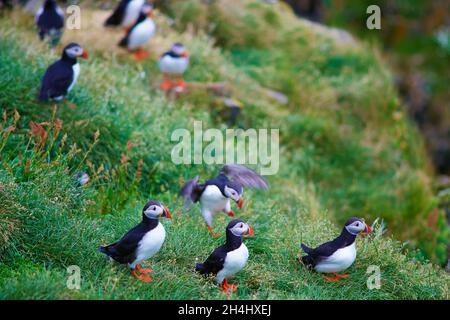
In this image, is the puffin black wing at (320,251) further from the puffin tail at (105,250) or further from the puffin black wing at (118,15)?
the puffin black wing at (118,15)

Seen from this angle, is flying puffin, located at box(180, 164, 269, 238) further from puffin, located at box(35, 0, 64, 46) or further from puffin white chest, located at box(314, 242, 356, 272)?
puffin, located at box(35, 0, 64, 46)

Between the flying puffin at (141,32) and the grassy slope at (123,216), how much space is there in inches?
19.3

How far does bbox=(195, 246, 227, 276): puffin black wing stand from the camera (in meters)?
4.79

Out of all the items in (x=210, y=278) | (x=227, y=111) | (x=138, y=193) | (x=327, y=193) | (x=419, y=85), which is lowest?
(x=419, y=85)

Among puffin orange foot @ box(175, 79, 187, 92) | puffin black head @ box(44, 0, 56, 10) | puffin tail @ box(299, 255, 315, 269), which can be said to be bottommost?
puffin orange foot @ box(175, 79, 187, 92)

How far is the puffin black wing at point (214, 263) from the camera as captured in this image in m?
4.79

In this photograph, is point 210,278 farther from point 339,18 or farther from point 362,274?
point 339,18

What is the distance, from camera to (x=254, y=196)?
6.97 meters

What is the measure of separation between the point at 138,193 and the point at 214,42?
4594mm

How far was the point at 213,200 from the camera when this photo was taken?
18.7ft

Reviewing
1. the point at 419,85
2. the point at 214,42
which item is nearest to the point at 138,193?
the point at 214,42

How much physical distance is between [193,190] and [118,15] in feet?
12.2

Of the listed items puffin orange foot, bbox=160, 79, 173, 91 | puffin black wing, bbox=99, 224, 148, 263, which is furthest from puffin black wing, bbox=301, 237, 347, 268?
puffin orange foot, bbox=160, 79, 173, 91

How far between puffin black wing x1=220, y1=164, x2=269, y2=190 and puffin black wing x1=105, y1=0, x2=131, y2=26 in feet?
11.4
